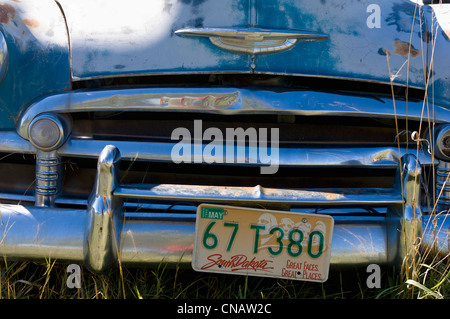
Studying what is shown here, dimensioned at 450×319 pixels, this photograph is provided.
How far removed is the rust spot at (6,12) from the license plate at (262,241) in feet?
3.06

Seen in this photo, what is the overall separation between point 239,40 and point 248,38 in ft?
0.10

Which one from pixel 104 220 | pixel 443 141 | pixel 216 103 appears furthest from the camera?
pixel 443 141

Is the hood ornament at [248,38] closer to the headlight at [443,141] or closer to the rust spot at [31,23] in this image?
the rust spot at [31,23]

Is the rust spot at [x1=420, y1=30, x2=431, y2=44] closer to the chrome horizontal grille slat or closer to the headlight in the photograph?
the headlight

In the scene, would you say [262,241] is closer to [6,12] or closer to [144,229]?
[144,229]

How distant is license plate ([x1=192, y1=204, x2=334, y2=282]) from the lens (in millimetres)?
1468

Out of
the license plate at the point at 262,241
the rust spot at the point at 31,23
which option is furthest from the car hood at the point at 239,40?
the license plate at the point at 262,241

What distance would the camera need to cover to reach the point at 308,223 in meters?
1.47

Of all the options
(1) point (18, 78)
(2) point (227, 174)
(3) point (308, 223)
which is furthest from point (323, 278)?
(1) point (18, 78)

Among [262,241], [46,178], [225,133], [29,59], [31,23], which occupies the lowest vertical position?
[262,241]

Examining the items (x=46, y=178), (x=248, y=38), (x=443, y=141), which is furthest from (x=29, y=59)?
(x=443, y=141)

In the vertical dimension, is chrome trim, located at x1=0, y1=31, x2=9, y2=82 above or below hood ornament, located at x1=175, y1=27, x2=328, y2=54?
below

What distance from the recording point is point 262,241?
1471mm

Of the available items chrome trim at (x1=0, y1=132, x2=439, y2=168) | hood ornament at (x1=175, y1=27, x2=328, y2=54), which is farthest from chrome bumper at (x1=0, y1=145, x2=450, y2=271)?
hood ornament at (x1=175, y1=27, x2=328, y2=54)
